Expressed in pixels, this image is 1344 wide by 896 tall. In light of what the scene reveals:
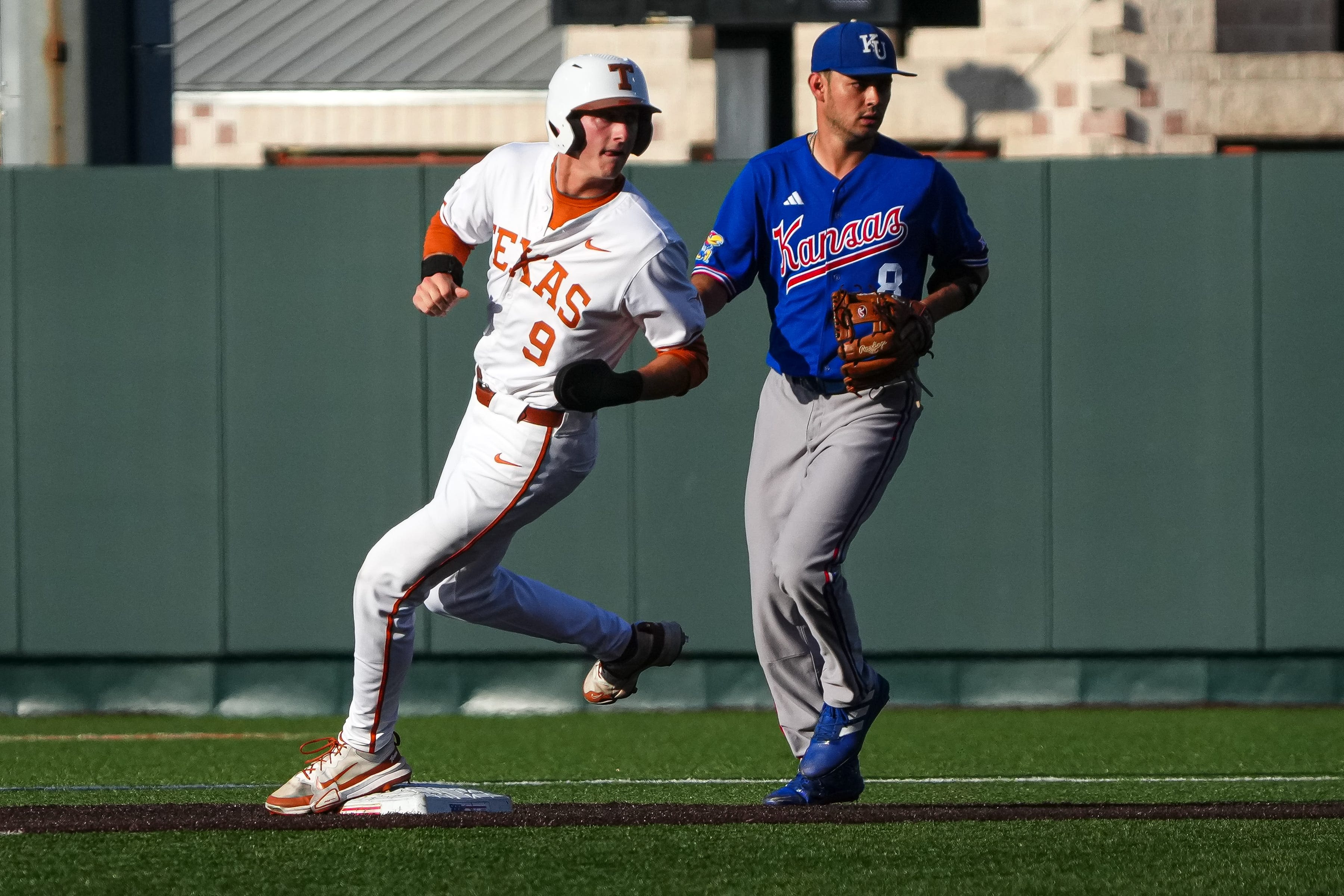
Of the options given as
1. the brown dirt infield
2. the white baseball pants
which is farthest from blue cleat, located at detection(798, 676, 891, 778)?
the white baseball pants

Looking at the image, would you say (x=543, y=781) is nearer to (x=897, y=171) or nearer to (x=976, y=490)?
(x=897, y=171)

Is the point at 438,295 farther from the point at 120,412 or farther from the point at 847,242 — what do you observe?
the point at 120,412

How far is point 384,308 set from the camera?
826 centimetres

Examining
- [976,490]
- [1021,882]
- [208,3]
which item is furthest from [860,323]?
[208,3]

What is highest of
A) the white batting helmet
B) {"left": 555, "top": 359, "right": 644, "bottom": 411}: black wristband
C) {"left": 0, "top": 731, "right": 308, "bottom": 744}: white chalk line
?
the white batting helmet

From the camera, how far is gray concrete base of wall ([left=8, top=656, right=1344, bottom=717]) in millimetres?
8250

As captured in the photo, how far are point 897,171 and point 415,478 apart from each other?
4.13 meters

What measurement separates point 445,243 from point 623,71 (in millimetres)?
661

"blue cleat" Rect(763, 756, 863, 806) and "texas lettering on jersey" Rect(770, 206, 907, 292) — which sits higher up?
"texas lettering on jersey" Rect(770, 206, 907, 292)

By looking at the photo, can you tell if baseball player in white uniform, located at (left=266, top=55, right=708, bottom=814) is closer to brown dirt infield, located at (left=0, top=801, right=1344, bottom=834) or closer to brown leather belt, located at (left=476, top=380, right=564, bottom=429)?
brown leather belt, located at (left=476, top=380, right=564, bottom=429)

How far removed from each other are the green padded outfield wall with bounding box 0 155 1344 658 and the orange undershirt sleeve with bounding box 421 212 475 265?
365cm

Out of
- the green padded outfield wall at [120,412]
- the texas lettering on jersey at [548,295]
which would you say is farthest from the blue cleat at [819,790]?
the green padded outfield wall at [120,412]

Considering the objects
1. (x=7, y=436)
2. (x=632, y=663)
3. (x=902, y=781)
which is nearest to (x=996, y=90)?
(x=7, y=436)

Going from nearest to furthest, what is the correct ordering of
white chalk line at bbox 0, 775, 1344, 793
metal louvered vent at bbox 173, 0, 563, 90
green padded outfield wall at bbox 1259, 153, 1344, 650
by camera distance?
white chalk line at bbox 0, 775, 1344, 793 → green padded outfield wall at bbox 1259, 153, 1344, 650 → metal louvered vent at bbox 173, 0, 563, 90
